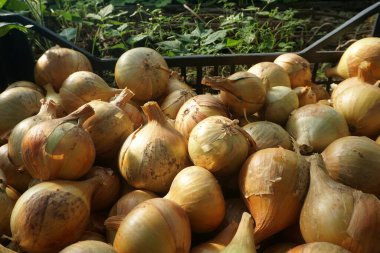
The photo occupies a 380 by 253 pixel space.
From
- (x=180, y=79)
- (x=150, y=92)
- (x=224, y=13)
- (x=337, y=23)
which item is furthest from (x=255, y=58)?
(x=337, y=23)

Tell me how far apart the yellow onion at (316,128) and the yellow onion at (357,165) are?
11 cm

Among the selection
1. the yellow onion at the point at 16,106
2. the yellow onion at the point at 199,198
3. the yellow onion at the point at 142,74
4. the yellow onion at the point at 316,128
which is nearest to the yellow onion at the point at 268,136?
the yellow onion at the point at 316,128

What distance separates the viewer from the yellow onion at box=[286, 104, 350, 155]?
115 cm

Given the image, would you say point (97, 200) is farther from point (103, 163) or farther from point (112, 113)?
point (112, 113)

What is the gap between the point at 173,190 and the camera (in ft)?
3.24

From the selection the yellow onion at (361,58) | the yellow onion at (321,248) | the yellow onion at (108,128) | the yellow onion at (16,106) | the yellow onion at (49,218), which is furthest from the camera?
the yellow onion at (361,58)

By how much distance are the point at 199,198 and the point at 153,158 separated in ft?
0.56

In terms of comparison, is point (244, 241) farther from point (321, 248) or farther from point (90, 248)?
point (90, 248)

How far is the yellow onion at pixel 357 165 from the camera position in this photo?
3.26 feet

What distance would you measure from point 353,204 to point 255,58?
3.10ft

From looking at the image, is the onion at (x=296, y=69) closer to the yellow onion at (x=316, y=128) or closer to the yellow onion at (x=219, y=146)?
the yellow onion at (x=316, y=128)

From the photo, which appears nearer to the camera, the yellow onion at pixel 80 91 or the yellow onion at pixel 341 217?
the yellow onion at pixel 341 217

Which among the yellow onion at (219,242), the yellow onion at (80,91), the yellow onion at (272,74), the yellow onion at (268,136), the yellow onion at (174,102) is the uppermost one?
the yellow onion at (80,91)

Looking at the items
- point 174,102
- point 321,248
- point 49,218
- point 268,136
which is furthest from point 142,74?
point 321,248
